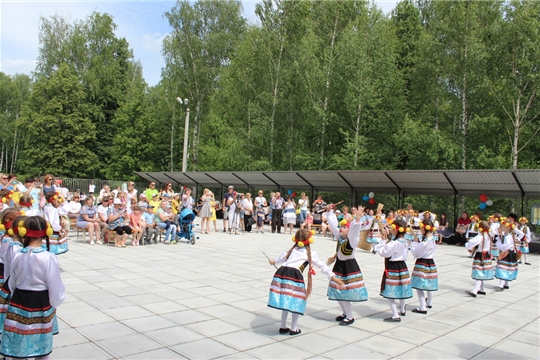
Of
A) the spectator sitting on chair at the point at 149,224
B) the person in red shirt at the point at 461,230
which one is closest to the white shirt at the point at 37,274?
the spectator sitting on chair at the point at 149,224

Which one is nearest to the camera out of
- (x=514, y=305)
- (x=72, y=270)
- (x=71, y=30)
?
(x=514, y=305)

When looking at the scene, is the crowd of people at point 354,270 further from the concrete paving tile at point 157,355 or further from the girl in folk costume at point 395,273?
the concrete paving tile at point 157,355

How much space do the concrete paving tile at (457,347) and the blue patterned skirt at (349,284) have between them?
109 centimetres

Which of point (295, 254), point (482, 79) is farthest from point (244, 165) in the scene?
point (295, 254)

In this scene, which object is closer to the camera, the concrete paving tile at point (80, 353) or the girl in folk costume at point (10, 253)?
the girl in folk costume at point (10, 253)

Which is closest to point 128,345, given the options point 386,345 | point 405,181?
point 386,345

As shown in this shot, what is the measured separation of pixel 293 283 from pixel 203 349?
1337 millimetres

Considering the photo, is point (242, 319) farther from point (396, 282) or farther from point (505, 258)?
point (505, 258)

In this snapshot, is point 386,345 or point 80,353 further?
point 386,345

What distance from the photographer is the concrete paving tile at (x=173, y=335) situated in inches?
202

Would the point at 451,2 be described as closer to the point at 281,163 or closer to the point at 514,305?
the point at 281,163

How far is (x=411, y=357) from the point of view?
5.02 meters

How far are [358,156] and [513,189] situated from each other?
11652 millimetres

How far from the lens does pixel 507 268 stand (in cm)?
943
